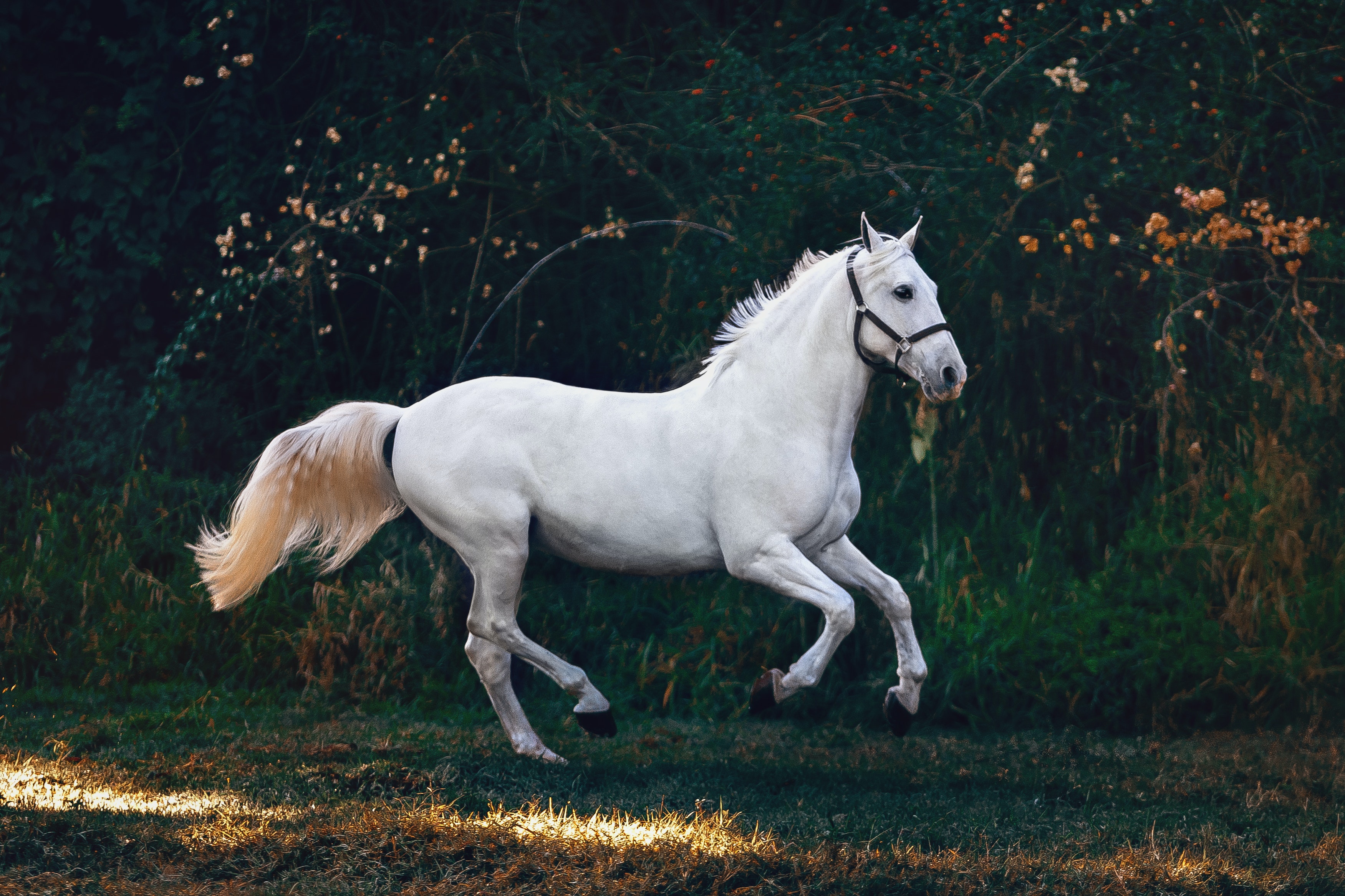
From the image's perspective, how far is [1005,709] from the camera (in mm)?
6434

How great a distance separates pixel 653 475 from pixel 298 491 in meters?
1.56

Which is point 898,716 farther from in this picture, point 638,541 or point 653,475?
point 653,475

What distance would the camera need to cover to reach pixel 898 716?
515 centimetres

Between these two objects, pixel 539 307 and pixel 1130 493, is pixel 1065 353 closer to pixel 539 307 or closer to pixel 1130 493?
pixel 1130 493

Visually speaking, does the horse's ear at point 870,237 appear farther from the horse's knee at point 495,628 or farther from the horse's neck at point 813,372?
the horse's knee at point 495,628

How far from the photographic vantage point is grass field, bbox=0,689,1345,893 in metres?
3.71

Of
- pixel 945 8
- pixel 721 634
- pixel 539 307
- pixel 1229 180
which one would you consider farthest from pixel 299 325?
pixel 1229 180

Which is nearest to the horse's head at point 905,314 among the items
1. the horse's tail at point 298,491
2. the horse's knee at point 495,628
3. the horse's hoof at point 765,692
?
the horse's hoof at point 765,692

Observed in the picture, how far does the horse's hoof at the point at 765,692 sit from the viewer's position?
493 centimetres

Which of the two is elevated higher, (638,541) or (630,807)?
(638,541)

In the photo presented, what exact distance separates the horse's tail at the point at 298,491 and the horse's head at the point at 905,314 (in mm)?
2092

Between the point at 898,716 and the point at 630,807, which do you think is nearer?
the point at 630,807

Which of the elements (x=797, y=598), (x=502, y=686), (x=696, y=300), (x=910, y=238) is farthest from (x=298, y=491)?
(x=696, y=300)

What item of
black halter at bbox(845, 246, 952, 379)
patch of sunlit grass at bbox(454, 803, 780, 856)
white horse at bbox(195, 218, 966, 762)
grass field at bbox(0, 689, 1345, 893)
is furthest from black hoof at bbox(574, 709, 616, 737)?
black halter at bbox(845, 246, 952, 379)
